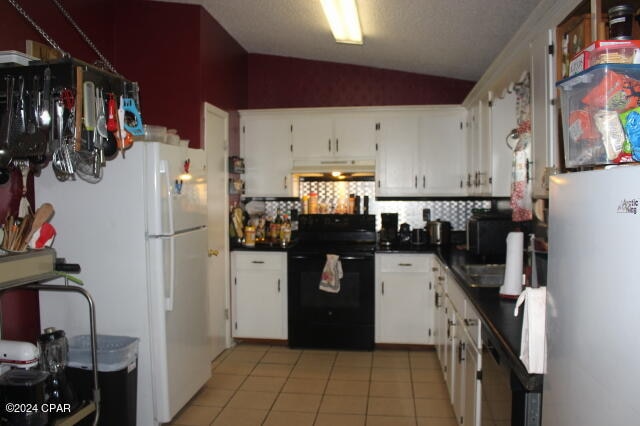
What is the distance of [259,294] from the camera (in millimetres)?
4219

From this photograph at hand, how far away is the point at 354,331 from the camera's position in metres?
4.08

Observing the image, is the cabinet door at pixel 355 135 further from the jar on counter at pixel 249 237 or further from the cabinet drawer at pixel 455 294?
the cabinet drawer at pixel 455 294

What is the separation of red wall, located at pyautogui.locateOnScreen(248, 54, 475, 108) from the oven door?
1.61 metres

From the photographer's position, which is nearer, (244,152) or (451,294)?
(451,294)

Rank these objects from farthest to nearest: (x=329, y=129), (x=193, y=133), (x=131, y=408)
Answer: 1. (x=329, y=129)
2. (x=193, y=133)
3. (x=131, y=408)

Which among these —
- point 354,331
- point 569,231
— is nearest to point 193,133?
point 354,331

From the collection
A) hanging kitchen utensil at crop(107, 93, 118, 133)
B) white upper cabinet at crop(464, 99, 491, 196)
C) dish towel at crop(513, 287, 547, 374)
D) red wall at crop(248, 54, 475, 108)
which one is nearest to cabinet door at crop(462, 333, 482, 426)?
dish towel at crop(513, 287, 547, 374)

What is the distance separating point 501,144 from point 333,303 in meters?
1.85

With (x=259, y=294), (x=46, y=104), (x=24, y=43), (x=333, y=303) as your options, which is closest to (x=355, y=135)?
(x=333, y=303)

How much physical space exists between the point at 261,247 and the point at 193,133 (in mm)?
1192

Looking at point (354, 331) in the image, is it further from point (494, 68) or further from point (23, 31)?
point (23, 31)

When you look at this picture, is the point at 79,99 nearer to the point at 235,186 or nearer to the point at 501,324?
the point at 501,324

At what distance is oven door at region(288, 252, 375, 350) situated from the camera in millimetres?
4059

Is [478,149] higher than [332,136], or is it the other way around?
[332,136]
